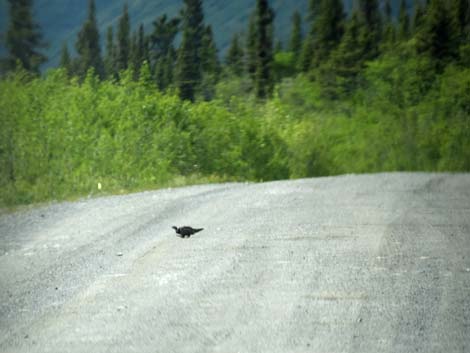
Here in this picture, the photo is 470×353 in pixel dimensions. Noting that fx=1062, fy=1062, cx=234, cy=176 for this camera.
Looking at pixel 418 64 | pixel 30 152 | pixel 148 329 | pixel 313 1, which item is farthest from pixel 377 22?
pixel 148 329

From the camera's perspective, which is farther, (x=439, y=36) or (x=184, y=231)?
(x=439, y=36)

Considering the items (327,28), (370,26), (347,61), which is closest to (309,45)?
(327,28)

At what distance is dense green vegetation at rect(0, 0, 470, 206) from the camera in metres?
29.2

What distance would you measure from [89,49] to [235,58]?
11077 mm

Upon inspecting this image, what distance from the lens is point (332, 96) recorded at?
75.1 meters

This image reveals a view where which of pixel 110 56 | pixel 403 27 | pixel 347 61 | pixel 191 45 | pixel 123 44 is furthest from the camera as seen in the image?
pixel 403 27

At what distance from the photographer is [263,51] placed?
73000 mm

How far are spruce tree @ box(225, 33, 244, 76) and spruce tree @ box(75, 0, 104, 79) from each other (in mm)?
9614

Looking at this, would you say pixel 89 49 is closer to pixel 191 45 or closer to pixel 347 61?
pixel 191 45

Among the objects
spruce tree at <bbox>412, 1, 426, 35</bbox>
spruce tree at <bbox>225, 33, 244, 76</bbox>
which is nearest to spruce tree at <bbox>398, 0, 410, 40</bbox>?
spruce tree at <bbox>412, 1, 426, 35</bbox>

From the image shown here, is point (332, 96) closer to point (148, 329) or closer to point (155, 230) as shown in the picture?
point (155, 230)

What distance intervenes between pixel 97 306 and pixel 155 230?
473 centimetres

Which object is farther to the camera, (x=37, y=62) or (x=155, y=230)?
(x=37, y=62)

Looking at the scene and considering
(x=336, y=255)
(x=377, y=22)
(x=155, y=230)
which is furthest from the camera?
(x=377, y=22)
